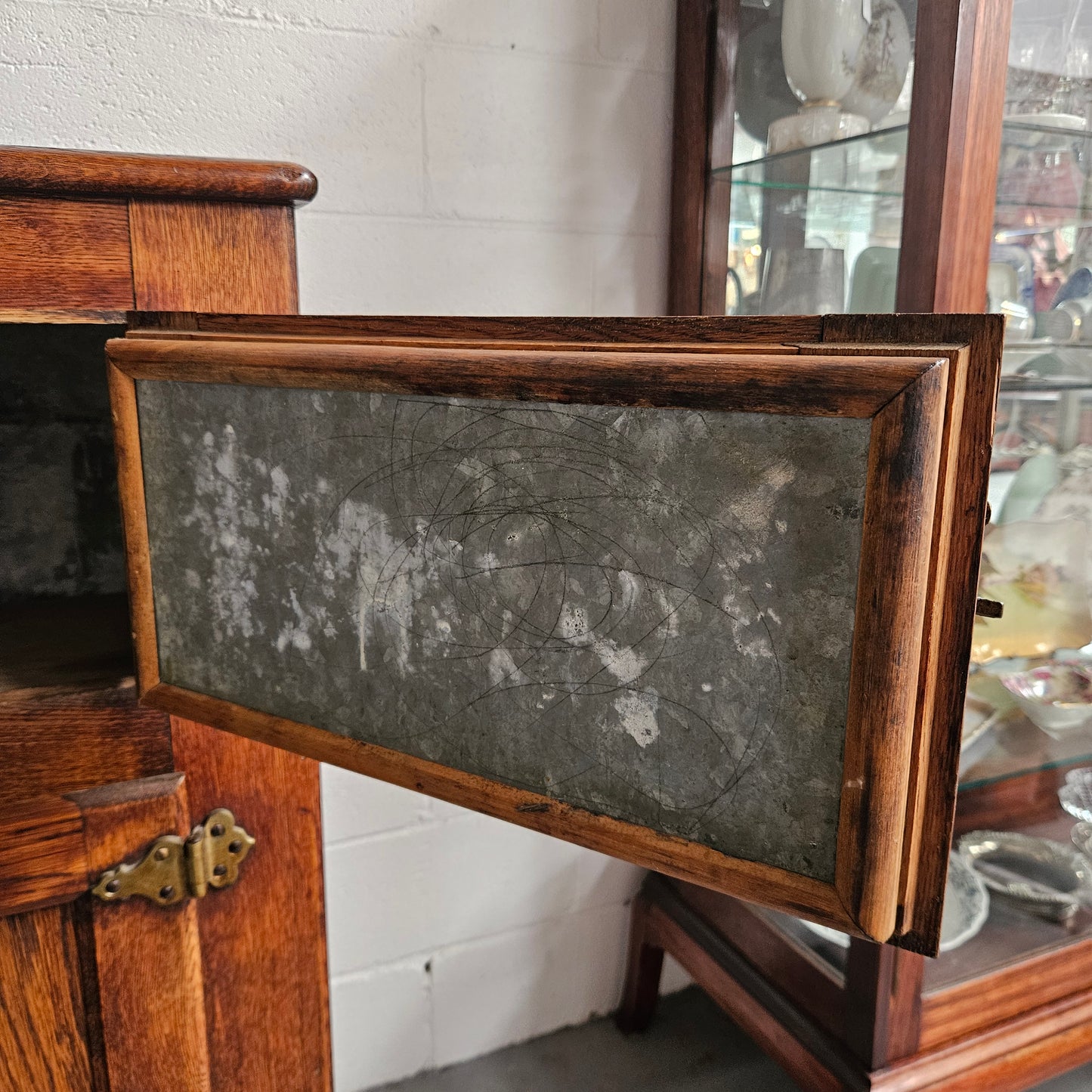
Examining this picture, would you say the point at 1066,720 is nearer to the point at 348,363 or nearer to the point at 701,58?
the point at 701,58

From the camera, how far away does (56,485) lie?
3.07 feet

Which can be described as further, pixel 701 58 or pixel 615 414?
pixel 701 58

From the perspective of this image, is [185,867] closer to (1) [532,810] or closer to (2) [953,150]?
(1) [532,810]

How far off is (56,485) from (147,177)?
41 cm

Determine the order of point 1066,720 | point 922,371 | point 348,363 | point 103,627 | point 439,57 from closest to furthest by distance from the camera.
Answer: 1. point 922,371
2. point 348,363
3. point 103,627
4. point 439,57
5. point 1066,720

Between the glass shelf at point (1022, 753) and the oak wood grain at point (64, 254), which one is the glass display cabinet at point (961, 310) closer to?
the glass shelf at point (1022, 753)

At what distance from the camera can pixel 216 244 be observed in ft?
2.23

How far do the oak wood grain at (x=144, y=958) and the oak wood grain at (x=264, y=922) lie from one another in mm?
15

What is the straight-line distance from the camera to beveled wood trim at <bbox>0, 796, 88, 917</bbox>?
67 centimetres

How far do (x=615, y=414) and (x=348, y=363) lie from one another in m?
0.17

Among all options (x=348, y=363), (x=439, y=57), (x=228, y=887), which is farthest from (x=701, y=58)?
(x=228, y=887)

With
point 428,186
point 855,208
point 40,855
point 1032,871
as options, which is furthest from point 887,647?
point 1032,871

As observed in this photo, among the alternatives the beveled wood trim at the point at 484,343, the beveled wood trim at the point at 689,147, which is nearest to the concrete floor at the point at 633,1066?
the beveled wood trim at the point at 689,147

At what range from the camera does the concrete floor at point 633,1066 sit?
137cm
